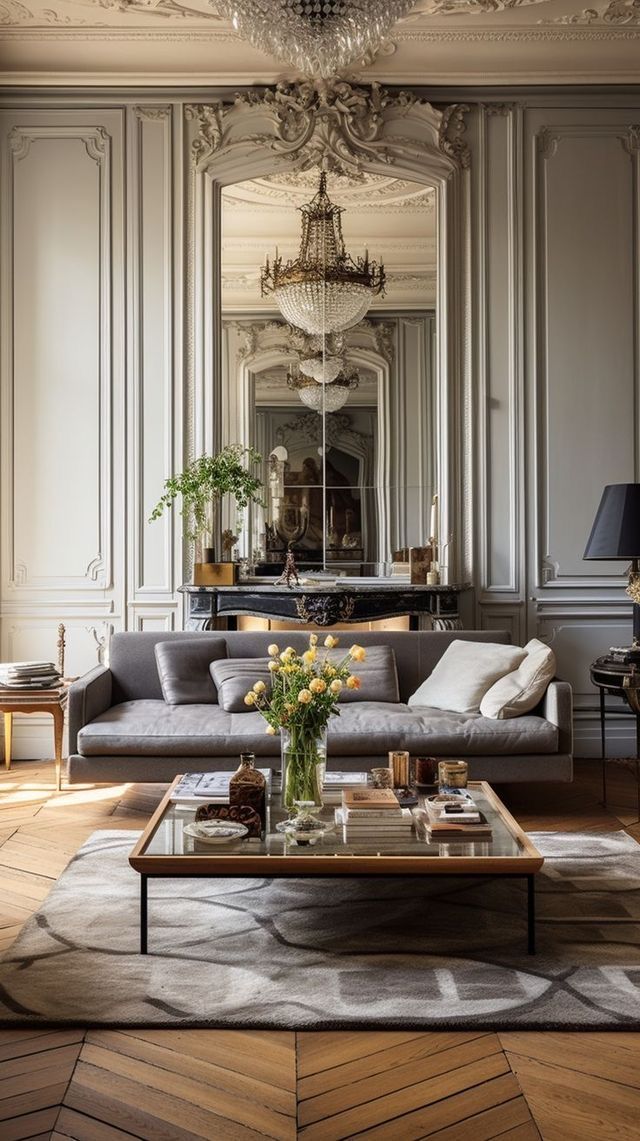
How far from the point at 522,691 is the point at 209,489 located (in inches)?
76.6

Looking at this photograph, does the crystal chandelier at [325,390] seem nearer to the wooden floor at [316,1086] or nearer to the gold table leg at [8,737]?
the gold table leg at [8,737]

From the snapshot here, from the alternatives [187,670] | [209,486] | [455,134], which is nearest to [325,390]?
[209,486]

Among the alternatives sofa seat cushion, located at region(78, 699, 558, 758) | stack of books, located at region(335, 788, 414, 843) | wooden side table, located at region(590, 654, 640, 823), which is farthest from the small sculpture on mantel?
stack of books, located at region(335, 788, 414, 843)

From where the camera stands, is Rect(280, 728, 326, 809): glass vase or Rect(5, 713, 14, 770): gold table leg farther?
Rect(5, 713, 14, 770): gold table leg

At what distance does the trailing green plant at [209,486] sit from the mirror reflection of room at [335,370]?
8 centimetres

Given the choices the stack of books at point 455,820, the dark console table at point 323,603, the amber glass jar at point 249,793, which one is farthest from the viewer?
the dark console table at point 323,603

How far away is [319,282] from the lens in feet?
17.8

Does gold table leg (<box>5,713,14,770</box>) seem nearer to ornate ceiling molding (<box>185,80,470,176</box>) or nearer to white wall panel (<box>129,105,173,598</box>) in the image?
white wall panel (<box>129,105,173,598</box>)

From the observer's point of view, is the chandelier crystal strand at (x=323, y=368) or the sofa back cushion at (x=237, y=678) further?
the chandelier crystal strand at (x=323, y=368)

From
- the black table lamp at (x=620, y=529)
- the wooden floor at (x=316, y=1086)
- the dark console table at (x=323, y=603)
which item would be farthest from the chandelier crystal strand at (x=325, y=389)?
the wooden floor at (x=316, y=1086)

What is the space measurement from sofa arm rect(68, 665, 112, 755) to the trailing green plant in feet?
4.03

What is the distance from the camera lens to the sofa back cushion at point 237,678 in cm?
417

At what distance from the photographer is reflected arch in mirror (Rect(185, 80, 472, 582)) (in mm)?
5297

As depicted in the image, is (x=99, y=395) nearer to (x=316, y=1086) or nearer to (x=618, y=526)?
(x=618, y=526)
